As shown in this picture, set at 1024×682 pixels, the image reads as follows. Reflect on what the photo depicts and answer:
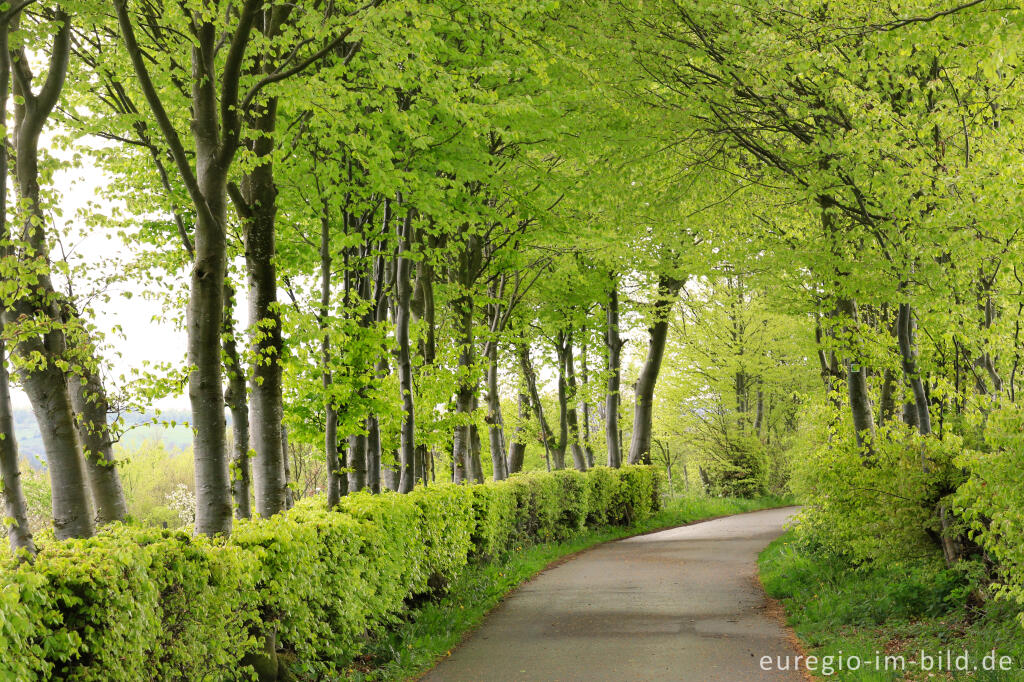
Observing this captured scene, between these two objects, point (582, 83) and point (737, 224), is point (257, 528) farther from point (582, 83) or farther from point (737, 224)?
point (737, 224)

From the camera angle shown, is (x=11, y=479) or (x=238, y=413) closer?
(x=11, y=479)

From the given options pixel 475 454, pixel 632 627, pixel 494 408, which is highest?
pixel 494 408

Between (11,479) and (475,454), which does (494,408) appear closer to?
(475,454)

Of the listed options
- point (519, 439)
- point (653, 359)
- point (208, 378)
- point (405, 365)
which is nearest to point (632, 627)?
point (405, 365)

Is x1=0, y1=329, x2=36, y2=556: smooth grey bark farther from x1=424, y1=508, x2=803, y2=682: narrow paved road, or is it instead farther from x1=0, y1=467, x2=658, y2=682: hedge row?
x1=424, y1=508, x2=803, y2=682: narrow paved road

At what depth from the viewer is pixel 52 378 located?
629cm

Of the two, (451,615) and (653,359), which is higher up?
(653,359)

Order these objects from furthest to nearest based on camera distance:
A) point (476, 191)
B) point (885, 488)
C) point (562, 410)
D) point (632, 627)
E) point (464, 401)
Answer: point (562, 410)
point (464, 401)
point (476, 191)
point (632, 627)
point (885, 488)

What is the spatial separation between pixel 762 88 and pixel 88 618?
8424 millimetres

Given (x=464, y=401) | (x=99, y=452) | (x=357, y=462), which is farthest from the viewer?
(x=464, y=401)

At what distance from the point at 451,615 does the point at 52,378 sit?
18.2 feet

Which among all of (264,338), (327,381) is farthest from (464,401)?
(264,338)

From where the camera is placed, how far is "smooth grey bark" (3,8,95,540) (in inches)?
244

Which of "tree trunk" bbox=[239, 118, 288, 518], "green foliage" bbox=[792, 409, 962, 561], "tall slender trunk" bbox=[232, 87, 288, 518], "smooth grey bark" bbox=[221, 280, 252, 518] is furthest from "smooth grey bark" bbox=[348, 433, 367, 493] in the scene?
"green foliage" bbox=[792, 409, 962, 561]
